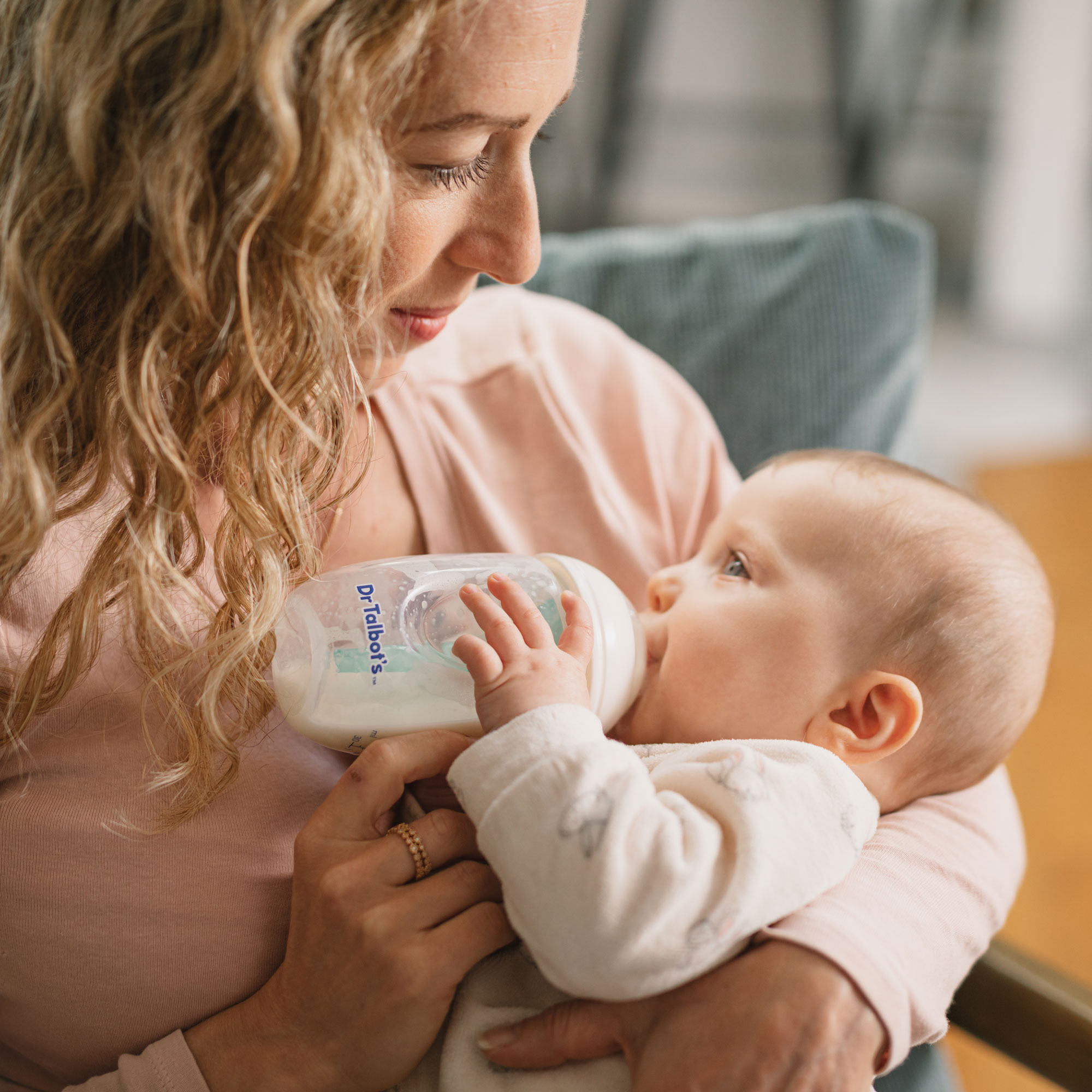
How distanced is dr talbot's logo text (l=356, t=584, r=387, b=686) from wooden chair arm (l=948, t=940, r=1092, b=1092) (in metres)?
0.66

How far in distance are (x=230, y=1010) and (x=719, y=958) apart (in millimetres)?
381

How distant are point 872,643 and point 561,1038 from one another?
41cm

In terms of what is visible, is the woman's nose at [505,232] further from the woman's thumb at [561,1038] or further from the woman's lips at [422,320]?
the woman's thumb at [561,1038]

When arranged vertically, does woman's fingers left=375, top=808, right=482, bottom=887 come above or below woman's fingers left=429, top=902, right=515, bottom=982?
above

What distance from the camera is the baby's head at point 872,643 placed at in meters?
0.93

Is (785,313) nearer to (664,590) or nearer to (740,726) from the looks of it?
(664,590)

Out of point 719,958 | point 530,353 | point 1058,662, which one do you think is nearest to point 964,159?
point 1058,662

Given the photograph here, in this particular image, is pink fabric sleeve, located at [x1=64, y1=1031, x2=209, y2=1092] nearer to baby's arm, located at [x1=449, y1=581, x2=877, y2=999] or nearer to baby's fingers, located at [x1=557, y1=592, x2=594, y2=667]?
baby's arm, located at [x1=449, y1=581, x2=877, y2=999]

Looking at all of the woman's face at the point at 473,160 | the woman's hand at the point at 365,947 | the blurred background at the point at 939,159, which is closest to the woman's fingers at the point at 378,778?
the woman's hand at the point at 365,947

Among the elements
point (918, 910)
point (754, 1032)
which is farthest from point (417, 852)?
point (918, 910)

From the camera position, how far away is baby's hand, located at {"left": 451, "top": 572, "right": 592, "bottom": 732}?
78 cm

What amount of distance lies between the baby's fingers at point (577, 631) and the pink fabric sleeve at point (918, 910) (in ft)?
0.78

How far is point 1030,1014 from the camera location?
1.00 meters

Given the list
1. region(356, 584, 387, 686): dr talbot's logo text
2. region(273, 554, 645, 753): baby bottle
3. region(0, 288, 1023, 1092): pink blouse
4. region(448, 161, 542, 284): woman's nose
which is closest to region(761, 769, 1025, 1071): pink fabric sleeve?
region(0, 288, 1023, 1092): pink blouse
